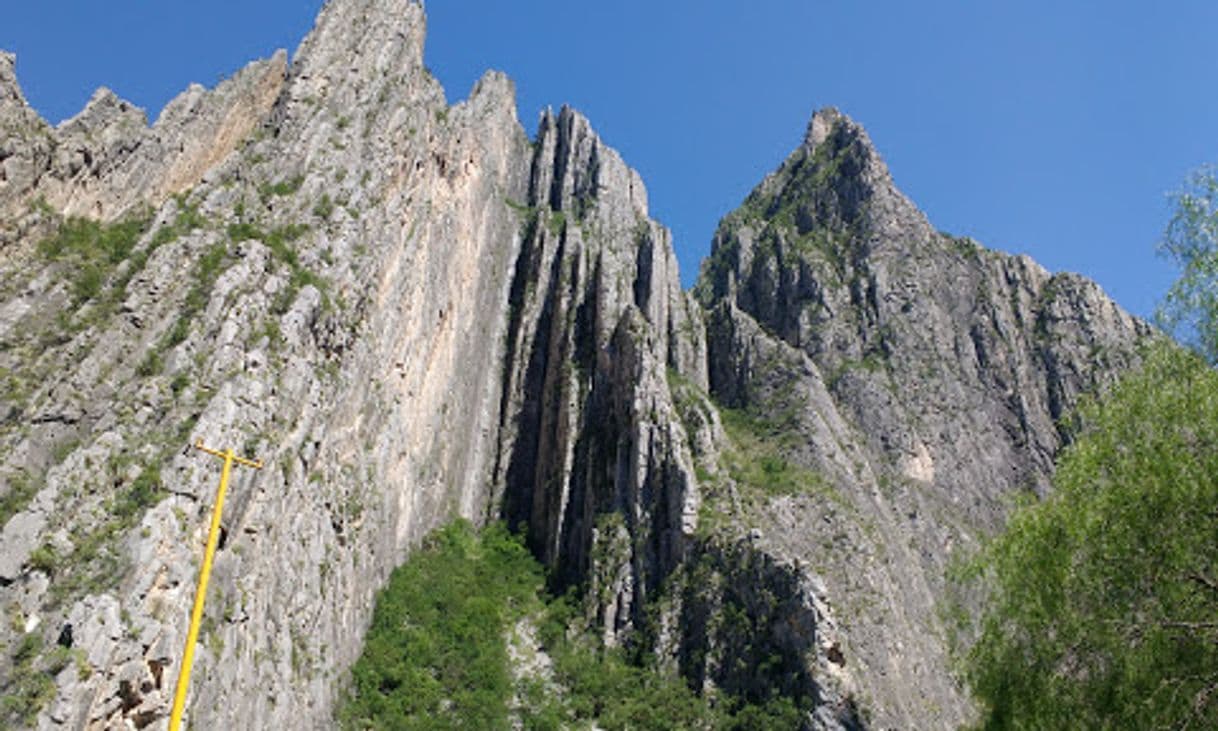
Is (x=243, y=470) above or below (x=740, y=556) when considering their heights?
below

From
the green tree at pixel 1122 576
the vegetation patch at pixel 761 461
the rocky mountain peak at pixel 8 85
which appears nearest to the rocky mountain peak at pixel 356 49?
the rocky mountain peak at pixel 8 85

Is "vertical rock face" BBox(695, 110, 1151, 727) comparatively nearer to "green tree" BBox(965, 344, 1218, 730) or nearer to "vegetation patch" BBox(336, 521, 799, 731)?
"vegetation patch" BBox(336, 521, 799, 731)

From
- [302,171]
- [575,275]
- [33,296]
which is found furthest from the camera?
[575,275]

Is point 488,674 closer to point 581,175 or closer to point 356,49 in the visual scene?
point 356,49

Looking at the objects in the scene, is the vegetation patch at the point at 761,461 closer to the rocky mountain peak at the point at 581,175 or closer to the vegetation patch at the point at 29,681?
the rocky mountain peak at the point at 581,175

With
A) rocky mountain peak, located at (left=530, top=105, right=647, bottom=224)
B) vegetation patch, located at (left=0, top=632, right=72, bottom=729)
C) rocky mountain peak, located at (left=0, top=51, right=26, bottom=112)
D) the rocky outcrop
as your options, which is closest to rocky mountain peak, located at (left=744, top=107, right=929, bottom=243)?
rocky mountain peak, located at (left=530, top=105, right=647, bottom=224)

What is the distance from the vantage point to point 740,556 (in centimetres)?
4362

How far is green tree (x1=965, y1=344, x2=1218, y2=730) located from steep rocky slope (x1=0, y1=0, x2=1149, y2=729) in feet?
67.0

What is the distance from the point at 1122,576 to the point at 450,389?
4286 cm

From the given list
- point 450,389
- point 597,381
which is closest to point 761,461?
point 597,381

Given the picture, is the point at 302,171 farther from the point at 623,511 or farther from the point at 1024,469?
the point at 1024,469

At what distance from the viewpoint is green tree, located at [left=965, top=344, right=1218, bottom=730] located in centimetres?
1411

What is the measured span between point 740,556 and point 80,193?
37.9m

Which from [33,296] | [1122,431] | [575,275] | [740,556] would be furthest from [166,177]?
[1122,431]
